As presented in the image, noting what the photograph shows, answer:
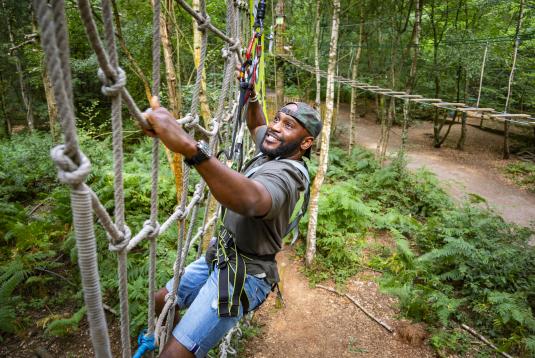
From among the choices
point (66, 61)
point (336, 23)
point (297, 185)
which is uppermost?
point (336, 23)

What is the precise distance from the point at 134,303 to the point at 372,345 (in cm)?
219

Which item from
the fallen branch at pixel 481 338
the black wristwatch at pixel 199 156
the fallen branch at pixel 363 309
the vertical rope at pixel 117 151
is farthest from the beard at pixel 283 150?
the fallen branch at pixel 481 338

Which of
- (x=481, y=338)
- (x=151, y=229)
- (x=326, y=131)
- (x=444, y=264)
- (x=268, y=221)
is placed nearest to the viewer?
(x=151, y=229)

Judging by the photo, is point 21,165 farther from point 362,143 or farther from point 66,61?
point 362,143

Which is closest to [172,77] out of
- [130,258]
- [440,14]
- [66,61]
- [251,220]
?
[130,258]

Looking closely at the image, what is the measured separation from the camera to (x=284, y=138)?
154 centimetres

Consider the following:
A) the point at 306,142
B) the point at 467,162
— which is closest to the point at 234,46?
the point at 306,142

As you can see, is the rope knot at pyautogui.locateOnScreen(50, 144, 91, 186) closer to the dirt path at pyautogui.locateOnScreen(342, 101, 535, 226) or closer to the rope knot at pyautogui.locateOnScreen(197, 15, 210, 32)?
the rope knot at pyautogui.locateOnScreen(197, 15, 210, 32)

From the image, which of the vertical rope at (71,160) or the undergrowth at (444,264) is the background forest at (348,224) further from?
the vertical rope at (71,160)

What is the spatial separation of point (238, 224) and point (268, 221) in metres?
0.13

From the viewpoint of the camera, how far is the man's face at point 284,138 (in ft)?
5.00

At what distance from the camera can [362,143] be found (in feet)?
34.6

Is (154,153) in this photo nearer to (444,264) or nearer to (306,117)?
(306,117)

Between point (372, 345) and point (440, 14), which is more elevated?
point (440, 14)
